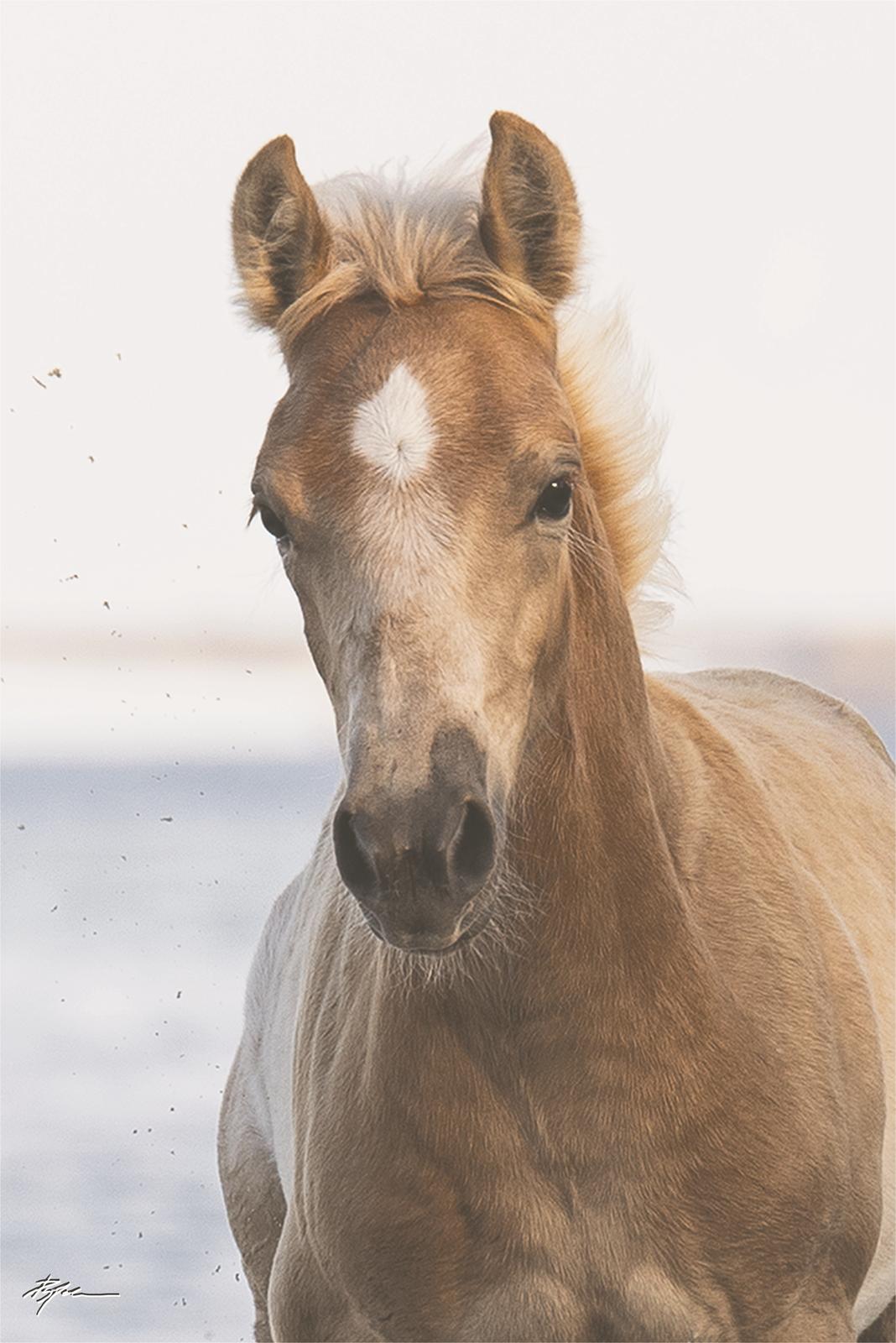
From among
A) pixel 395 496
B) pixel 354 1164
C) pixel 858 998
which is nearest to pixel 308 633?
pixel 395 496

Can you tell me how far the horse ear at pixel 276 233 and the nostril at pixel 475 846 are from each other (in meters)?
1.00

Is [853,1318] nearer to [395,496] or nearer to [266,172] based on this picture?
[395,496]

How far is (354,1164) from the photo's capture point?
10.2 feet

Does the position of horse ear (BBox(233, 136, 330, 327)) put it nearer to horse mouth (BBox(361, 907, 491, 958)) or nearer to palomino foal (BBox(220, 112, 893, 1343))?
palomino foal (BBox(220, 112, 893, 1343))

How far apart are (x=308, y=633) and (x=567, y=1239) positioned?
1.03m

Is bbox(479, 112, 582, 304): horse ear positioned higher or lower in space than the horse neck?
higher

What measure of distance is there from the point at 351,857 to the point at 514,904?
57 cm

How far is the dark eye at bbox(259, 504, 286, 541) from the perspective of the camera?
2.84m
